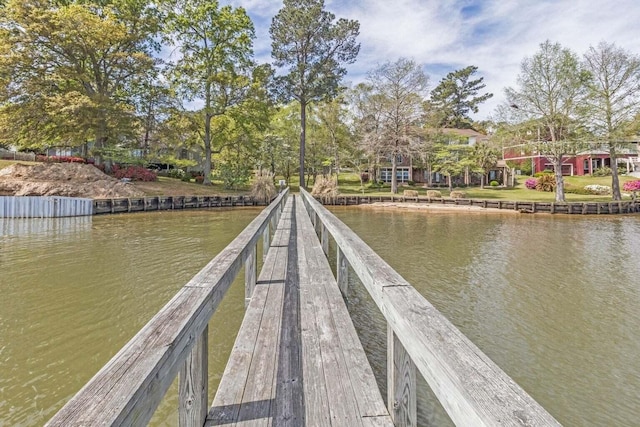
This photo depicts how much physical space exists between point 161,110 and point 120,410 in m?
30.4

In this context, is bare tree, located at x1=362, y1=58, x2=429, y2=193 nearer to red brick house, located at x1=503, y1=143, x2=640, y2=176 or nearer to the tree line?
the tree line

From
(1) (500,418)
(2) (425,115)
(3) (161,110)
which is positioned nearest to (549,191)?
(2) (425,115)

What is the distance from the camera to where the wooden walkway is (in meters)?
1.96

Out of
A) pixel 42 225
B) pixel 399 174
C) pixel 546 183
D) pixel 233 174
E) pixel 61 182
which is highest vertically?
pixel 399 174

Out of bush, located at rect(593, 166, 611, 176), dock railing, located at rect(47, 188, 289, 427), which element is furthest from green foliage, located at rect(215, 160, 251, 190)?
bush, located at rect(593, 166, 611, 176)

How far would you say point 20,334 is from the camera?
14.9ft

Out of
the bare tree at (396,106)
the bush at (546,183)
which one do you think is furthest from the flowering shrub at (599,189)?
the bare tree at (396,106)

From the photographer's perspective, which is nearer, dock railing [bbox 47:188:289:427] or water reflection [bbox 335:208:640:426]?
dock railing [bbox 47:188:289:427]

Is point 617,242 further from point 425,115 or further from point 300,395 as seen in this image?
point 425,115

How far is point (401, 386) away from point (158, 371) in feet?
4.07

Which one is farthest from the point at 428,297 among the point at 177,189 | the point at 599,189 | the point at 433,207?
the point at 599,189

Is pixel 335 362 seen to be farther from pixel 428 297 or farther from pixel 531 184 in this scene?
pixel 531 184

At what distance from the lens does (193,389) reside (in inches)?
69.5

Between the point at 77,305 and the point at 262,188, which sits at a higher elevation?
the point at 262,188
